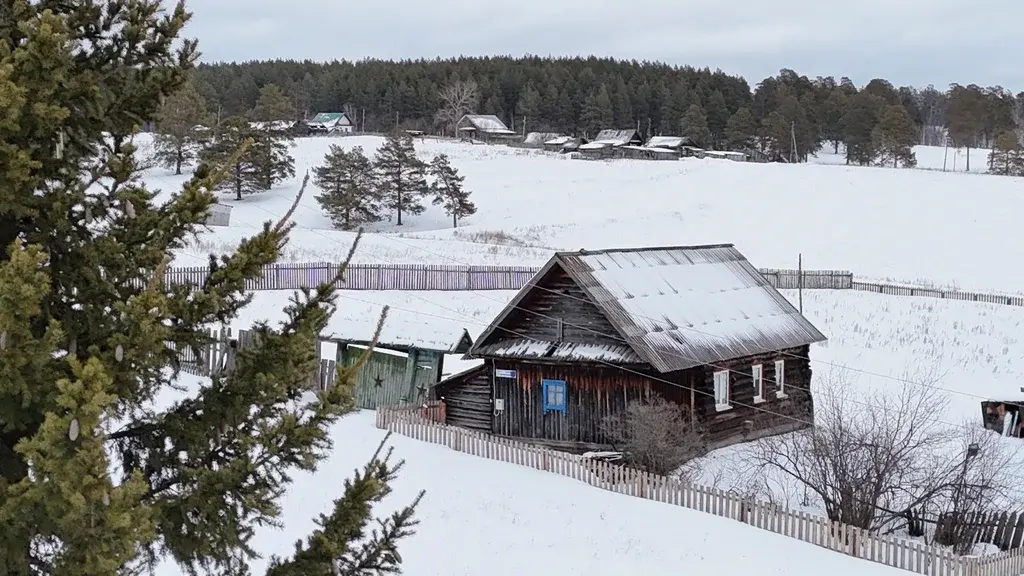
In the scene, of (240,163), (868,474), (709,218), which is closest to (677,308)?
(868,474)

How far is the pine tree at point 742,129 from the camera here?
110562mm

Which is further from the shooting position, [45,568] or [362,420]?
[362,420]

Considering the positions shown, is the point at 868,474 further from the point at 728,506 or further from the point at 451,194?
the point at 451,194

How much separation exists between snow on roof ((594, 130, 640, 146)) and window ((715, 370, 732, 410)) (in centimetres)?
8176

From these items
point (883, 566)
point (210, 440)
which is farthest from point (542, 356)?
point (210, 440)

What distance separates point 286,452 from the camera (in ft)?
21.8

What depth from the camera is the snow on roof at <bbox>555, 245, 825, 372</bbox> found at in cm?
2273

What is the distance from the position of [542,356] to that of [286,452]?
1698 cm

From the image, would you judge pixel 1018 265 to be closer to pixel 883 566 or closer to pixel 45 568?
pixel 883 566

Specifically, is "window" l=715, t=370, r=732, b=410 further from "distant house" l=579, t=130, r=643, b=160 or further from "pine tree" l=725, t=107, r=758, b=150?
"pine tree" l=725, t=107, r=758, b=150

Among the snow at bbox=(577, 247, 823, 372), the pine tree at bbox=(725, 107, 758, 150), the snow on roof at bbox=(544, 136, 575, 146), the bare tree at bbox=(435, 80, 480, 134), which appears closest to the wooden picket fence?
the snow at bbox=(577, 247, 823, 372)

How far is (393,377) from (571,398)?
5.53 m

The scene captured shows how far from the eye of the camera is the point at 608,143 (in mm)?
105062

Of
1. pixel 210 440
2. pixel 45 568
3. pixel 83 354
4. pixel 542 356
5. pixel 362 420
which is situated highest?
pixel 83 354
